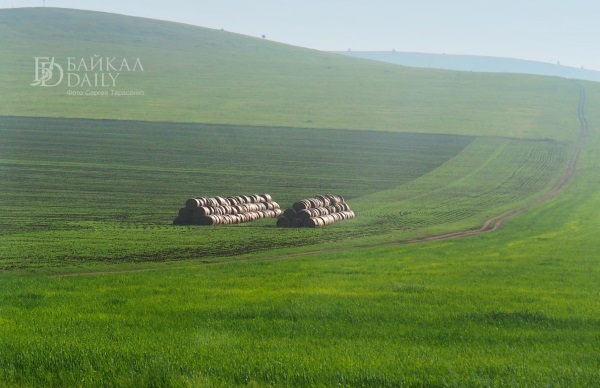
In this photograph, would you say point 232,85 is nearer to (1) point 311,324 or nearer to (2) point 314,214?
(2) point 314,214

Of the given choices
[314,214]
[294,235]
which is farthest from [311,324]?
[314,214]

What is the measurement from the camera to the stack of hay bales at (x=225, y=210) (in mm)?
50625

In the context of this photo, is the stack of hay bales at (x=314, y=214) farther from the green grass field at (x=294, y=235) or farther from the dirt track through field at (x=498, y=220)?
the dirt track through field at (x=498, y=220)

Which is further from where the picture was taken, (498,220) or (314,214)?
(498,220)

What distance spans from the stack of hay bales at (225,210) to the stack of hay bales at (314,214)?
3.26 meters

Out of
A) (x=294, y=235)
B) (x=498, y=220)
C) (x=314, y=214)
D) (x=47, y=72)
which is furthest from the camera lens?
(x=47, y=72)

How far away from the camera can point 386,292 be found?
2422 centimetres

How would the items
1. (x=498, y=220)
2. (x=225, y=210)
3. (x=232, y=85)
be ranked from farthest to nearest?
(x=232, y=85), (x=498, y=220), (x=225, y=210)

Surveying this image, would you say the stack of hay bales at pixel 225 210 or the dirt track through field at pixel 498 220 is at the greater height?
the dirt track through field at pixel 498 220

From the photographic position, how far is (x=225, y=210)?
172 ft

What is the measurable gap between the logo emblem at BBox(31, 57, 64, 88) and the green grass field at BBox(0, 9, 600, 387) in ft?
5.88

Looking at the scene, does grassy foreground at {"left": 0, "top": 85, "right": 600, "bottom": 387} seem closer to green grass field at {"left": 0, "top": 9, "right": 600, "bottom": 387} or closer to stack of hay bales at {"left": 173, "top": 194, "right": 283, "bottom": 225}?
green grass field at {"left": 0, "top": 9, "right": 600, "bottom": 387}

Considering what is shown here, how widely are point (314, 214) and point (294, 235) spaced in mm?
6154

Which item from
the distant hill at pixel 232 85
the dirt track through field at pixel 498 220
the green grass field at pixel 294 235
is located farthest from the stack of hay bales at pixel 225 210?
the distant hill at pixel 232 85
